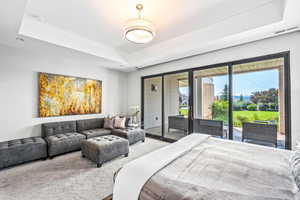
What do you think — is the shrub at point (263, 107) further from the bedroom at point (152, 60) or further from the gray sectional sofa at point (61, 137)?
the gray sectional sofa at point (61, 137)

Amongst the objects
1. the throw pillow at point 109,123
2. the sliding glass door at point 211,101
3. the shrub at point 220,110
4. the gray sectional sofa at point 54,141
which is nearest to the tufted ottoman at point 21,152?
the gray sectional sofa at point 54,141

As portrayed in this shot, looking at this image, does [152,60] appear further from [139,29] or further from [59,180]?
[59,180]

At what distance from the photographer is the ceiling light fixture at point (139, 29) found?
211 centimetres

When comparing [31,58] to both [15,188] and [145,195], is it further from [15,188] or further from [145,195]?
[145,195]

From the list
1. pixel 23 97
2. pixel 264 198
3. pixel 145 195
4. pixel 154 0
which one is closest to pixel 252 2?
pixel 154 0

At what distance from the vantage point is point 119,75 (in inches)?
216

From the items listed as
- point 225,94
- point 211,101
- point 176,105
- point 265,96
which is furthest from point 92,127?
point 265,96

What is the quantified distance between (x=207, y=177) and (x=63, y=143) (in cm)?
318

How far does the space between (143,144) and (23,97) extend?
10.9ft

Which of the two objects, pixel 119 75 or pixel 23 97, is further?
pixel 119 75

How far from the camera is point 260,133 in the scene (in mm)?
2906

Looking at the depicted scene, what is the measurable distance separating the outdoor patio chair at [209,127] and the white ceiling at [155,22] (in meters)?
A: 1.90

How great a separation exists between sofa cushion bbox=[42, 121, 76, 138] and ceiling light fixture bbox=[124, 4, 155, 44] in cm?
297

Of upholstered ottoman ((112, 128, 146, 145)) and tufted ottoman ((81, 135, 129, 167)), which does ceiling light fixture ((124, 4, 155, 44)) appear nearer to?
tufted ottoman ((81, 135, 129, 167))
